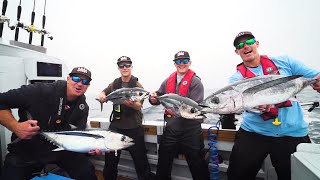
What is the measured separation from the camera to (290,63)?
287cm

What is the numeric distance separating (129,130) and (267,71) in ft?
9.05

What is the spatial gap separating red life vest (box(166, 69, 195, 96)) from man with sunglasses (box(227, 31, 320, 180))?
121 cm

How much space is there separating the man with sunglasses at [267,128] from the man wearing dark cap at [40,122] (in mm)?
2446

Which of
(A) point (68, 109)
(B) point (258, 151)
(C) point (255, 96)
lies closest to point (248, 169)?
(B) point (258, 151)

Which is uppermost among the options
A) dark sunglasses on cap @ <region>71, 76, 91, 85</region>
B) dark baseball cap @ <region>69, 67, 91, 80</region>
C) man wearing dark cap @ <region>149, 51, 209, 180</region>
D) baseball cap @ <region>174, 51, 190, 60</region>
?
baseball cap @ <region>174, 51, 190, 60</region>

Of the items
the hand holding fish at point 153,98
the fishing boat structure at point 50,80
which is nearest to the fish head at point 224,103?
the hand holding fish at point 153,98

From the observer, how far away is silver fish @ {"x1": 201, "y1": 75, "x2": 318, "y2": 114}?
2.19 metres

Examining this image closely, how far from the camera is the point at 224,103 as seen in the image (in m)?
2.22

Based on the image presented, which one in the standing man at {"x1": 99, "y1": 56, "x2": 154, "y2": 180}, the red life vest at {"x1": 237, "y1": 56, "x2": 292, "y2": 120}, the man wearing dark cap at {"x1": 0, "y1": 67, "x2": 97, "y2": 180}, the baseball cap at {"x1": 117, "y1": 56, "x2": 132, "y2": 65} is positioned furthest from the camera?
the baseball cap at {"x1": 117, "y1": 56, "x2": 132, "y2": 65}

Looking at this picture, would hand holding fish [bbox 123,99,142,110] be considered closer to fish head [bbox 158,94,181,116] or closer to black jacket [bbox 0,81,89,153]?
fish head [bbox 158,94,181,116]

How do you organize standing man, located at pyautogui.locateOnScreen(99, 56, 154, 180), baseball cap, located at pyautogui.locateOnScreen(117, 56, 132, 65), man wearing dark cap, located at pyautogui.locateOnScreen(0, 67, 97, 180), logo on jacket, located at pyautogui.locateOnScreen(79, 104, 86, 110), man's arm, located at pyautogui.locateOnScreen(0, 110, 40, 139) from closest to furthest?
man's arm, located at pyautogui.locateOnScreen(0, 110, 40, 139), man wearing dark cap, located at pyautogui.locateOnScreen(0, 67, 97, 180), logo on jacket, located at pyautogui.locateOnScreen(79, 104, 86, 110), standing man, located at pyautogui.locateOnScreen(99, 56, 154, 180), baseball cap, located at pyautogui.locateOnScreen(117, 56, 132, 65)

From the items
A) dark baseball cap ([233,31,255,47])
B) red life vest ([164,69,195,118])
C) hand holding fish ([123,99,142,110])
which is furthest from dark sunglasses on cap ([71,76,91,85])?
dark baseball cap ([233,31,255,47])

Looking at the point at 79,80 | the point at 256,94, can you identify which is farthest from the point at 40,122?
the point at 256,94

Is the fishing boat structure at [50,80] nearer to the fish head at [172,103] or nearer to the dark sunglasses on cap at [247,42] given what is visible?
the fish head at [172,103]
